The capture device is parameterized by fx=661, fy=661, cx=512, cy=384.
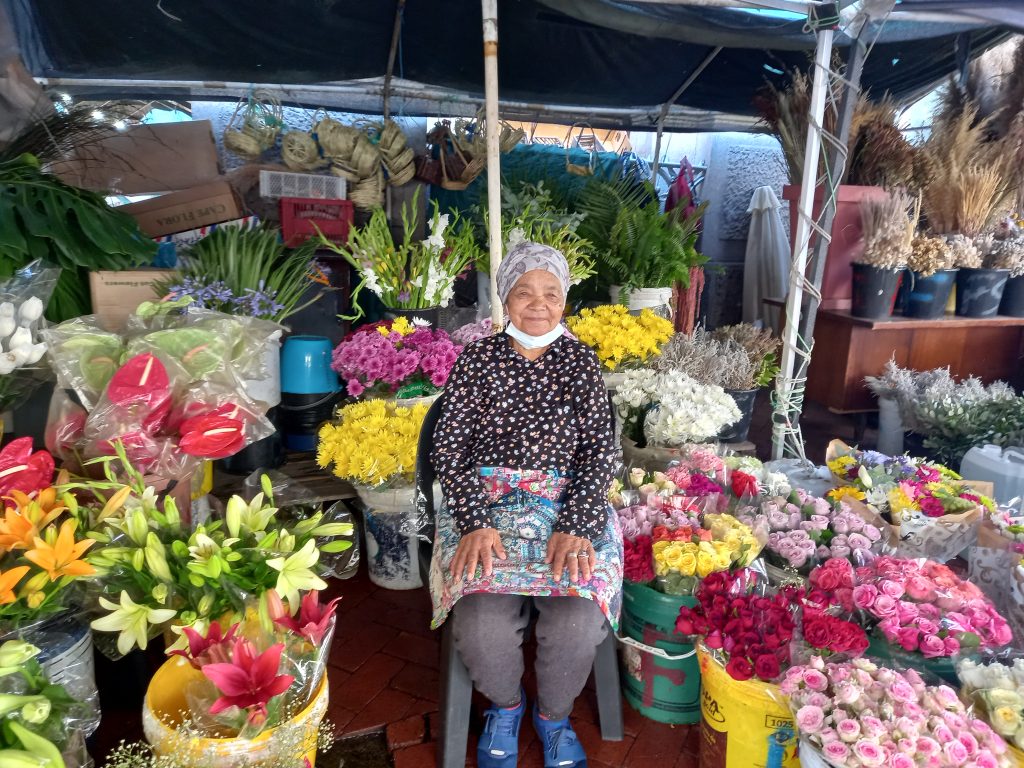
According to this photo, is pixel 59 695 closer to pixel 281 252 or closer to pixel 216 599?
pixel 216 599

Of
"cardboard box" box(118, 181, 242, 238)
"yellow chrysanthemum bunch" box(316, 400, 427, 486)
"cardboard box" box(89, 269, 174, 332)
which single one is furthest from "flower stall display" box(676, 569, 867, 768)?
"cardboard box" box(118, 181, 242, 238)

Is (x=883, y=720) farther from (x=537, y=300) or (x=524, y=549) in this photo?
(x=537, y=300)

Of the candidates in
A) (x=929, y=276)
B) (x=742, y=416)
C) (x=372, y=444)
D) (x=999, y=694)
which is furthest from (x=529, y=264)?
(x=929, y=276)

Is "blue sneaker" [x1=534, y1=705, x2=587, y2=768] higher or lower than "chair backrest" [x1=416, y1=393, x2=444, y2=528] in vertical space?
lower

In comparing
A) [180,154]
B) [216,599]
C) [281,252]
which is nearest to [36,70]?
[180,154]

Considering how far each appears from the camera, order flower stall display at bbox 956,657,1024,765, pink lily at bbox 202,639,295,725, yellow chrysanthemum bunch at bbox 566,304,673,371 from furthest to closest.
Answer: yellow chrysanthemum bunch at bbox 566,304,673,371
flower stall display at bbox 956,657,1024,765
pink lily at bbox 202,639,295,725

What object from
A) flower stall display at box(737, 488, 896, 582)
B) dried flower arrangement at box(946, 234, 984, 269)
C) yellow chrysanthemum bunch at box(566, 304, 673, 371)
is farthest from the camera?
dried flower arrangement at box(946, 234, 984, 269)

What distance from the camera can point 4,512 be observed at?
4.75 feet

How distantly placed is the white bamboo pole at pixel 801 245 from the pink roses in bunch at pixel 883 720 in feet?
5.83

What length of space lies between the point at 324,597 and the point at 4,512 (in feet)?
4.74

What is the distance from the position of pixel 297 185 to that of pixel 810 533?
378 cm

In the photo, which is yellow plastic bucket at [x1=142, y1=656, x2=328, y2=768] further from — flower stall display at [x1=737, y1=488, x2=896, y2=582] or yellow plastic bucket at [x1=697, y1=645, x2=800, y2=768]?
flower stall display at [x1=737, y1=488, x2=896, y2=582]

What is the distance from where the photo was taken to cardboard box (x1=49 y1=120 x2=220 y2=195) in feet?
13.7

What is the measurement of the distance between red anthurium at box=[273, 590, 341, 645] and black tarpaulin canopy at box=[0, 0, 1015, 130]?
2825 mm
